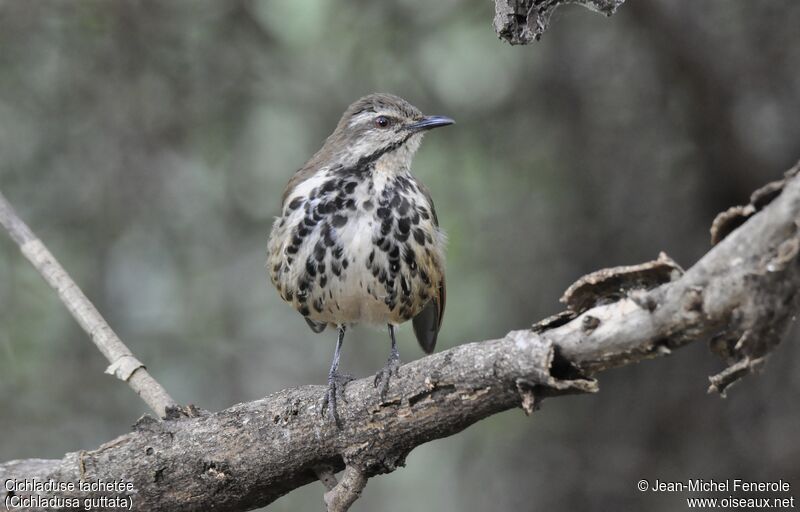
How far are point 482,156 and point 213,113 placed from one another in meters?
1.80

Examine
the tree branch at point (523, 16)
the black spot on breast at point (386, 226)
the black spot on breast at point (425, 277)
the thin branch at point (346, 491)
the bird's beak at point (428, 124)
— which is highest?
the bird's beak at point (428, 124)

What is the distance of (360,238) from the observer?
Answer: 414 centimetres

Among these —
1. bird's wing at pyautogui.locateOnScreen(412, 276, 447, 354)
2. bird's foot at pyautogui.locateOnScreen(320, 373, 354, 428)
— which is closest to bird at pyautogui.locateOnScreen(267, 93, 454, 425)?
bird's wing at pyautogui.locateOnScreen(412, 276, 447, 354)

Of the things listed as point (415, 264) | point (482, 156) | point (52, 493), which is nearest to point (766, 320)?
point (415, 264)

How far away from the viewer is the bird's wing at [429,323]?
4.76 meters

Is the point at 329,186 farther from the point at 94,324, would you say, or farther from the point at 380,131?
the point at 94,324

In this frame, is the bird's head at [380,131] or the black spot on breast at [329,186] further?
the bird's head at [380,131]

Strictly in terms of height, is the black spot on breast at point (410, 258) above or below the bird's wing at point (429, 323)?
below

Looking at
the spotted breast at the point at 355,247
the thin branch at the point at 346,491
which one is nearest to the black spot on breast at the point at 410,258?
the spotted breast at the point at 355,247

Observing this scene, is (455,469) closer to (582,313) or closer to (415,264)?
(415,264)

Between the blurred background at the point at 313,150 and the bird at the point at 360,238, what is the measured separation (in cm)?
169

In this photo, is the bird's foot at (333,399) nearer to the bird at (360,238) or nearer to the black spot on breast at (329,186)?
the bird at (360,238)

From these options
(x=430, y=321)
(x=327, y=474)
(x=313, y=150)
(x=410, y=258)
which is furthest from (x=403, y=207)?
(x=313, y=150)

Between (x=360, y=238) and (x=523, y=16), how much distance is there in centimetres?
147
